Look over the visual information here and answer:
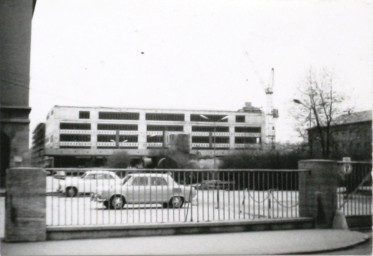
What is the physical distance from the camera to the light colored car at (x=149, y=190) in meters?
10.7

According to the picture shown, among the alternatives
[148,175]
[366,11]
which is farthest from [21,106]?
[366,11]

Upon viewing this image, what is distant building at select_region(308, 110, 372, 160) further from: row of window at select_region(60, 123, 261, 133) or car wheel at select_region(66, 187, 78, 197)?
row of window at select_region(60, 123, 261, 133)

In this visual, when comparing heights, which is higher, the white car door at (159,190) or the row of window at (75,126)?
the row of window at (75,126)

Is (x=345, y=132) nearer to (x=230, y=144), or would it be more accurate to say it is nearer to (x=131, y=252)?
(x=131, y=252)

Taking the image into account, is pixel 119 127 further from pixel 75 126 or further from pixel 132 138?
pixel 75 126

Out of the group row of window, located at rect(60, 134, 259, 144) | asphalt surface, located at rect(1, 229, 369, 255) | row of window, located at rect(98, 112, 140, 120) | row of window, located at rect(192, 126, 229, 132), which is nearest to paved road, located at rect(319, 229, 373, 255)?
Answer: asphalt surface, located at rect(1, 229, 369, 255)

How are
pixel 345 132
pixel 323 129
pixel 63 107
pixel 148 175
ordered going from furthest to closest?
pixel 63 107
pixel 323 129
pixel 345 132
pixel 148 175

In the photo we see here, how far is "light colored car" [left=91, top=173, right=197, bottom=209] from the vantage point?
1070cm

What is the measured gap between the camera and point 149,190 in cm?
1102

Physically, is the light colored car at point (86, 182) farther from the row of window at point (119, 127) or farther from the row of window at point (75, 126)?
the row of window at point (119, 127)

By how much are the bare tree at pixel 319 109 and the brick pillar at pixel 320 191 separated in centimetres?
1875

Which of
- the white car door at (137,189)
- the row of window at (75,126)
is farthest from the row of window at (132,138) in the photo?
the white car door at (137,189)

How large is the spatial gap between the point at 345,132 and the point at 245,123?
53949 mm

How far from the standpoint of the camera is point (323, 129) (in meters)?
35.2
